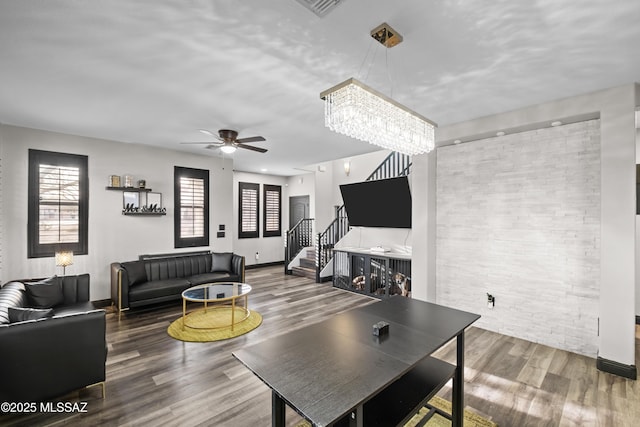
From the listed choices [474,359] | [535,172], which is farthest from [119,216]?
[535,172]

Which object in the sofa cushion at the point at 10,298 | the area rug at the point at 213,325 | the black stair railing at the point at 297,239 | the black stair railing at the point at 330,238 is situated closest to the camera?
the sofa cushion at the point at 10,298

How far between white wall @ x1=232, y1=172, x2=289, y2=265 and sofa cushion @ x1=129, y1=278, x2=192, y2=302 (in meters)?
3.13

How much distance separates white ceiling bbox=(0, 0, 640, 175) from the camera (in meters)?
1.82

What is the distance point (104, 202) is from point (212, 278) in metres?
2.23

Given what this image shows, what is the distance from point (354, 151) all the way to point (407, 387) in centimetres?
440

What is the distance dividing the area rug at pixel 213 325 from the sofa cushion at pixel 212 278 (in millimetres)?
581

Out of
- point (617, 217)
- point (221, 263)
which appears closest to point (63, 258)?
point (221, 263)

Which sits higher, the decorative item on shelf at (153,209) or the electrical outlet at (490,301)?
the decorative item on shelf at (153,209)

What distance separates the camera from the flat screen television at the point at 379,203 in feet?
16.9

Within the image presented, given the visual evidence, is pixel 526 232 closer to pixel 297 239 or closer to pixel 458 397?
pixel 458 397

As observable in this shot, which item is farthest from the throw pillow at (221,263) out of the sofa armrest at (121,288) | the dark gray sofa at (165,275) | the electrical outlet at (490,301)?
the electrical outlet at (490,301)

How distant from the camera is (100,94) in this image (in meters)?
3.07

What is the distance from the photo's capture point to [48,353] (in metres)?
2.17

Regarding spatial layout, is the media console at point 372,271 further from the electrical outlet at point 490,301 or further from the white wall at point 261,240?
the white wall at point 261,240
